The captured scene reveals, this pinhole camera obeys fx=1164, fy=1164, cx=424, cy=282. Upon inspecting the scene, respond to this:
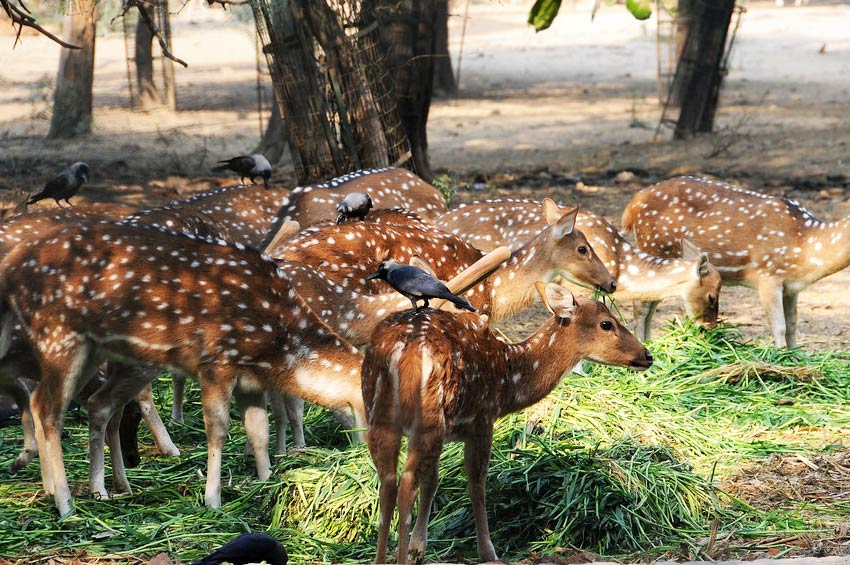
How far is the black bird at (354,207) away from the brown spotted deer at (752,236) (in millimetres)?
2752

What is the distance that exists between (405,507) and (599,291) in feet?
12.1

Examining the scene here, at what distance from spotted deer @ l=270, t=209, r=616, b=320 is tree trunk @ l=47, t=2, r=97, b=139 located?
937 centimetres

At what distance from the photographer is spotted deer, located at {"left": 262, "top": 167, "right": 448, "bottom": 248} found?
29.3ft

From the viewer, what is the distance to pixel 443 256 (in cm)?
757

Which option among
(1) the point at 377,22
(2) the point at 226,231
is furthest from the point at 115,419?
(1) the point at 377,22

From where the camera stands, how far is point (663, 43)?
1299 inches

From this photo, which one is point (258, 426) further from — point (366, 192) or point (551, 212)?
point (366, 192)

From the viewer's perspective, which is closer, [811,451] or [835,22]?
[811,451]

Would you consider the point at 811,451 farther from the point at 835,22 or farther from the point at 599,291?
the point at 835,22

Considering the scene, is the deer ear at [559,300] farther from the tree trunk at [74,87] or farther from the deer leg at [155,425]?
the tree trunk at [74,87]

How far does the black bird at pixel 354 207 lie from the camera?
8.13 metres

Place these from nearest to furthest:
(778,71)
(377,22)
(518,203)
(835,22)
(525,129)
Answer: (518,203) < (377,22) < (525,129) < (778,71) < (835,22)

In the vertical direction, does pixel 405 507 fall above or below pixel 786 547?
above

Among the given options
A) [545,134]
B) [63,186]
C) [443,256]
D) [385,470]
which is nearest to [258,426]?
[385,470]
